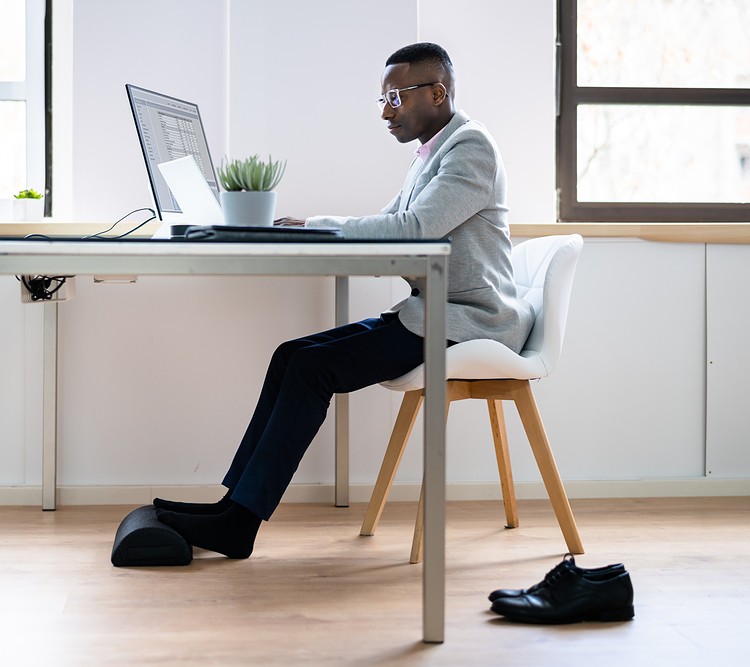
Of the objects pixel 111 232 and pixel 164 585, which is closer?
pixel 164 585

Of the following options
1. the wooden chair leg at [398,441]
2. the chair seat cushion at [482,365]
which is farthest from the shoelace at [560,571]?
the wooden chair leg at [398,441]

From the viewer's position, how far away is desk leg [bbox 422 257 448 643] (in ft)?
5.02

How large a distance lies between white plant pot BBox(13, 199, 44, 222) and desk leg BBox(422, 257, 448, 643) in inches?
67.5

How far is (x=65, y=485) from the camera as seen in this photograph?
275 cm

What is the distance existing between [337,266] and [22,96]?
75.1 inches

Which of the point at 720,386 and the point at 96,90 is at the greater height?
the point at 96,90

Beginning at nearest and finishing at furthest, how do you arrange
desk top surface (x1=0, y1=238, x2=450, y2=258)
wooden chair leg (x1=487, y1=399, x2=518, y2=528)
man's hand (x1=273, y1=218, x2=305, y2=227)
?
desk top surface (x1=0, y1=238, x2=450, y2=258), man's hand (x1=273, y1=218, x2=305, y2=227), wooden chair leg (x1=487, y1=399, x2=518, y2=528)

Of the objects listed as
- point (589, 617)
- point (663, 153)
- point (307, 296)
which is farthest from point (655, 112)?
point (589, 617)

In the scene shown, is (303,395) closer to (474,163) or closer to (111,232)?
(474,163)

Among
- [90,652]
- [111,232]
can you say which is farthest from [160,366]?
[90,652]

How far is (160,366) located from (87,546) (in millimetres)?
688

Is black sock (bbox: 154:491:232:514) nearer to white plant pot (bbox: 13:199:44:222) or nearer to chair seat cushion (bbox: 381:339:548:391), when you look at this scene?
chair seat cushion (bbox: 381:339:548:391)

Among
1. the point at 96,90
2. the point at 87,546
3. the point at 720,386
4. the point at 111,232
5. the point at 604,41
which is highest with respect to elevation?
the point at 604,41

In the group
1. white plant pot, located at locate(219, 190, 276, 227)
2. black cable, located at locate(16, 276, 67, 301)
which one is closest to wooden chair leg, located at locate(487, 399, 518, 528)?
white plant pot, located at locate(219, 190, 276, 227)
